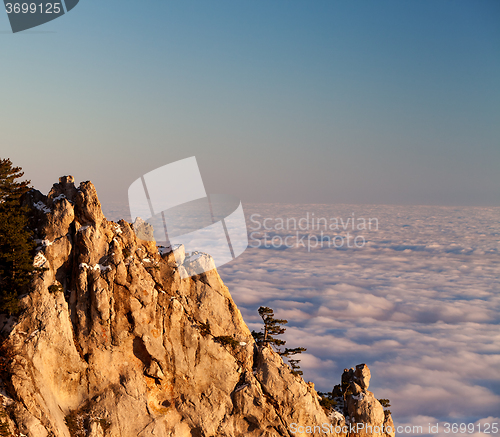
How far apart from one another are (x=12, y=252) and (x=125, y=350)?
552 inches

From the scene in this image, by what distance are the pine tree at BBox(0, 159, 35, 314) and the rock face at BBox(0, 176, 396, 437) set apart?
3.87 feet

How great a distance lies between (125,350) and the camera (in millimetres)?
39062

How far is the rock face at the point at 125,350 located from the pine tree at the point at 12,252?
118cm

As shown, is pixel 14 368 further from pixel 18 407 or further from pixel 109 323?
pixel 109 323

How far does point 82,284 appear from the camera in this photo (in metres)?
38.1

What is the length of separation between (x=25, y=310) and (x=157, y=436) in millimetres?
17372

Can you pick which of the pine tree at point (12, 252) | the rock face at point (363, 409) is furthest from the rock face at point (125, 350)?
the rock face at point (363, 409)

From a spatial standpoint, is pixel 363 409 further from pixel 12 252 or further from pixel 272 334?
pixel 12 252

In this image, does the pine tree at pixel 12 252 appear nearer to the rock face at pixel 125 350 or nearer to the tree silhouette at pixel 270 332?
the rock face at pixel 125 350

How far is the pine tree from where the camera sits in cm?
3581

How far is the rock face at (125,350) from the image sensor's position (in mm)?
35281

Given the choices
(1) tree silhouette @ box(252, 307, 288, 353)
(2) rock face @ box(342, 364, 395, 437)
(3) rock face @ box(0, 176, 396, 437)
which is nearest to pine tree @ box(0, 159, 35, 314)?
(3) rock face @ box(0, 176, 396, 437)

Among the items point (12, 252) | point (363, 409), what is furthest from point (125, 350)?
point (363, 409)

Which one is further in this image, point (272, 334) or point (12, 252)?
point (272, 334)
